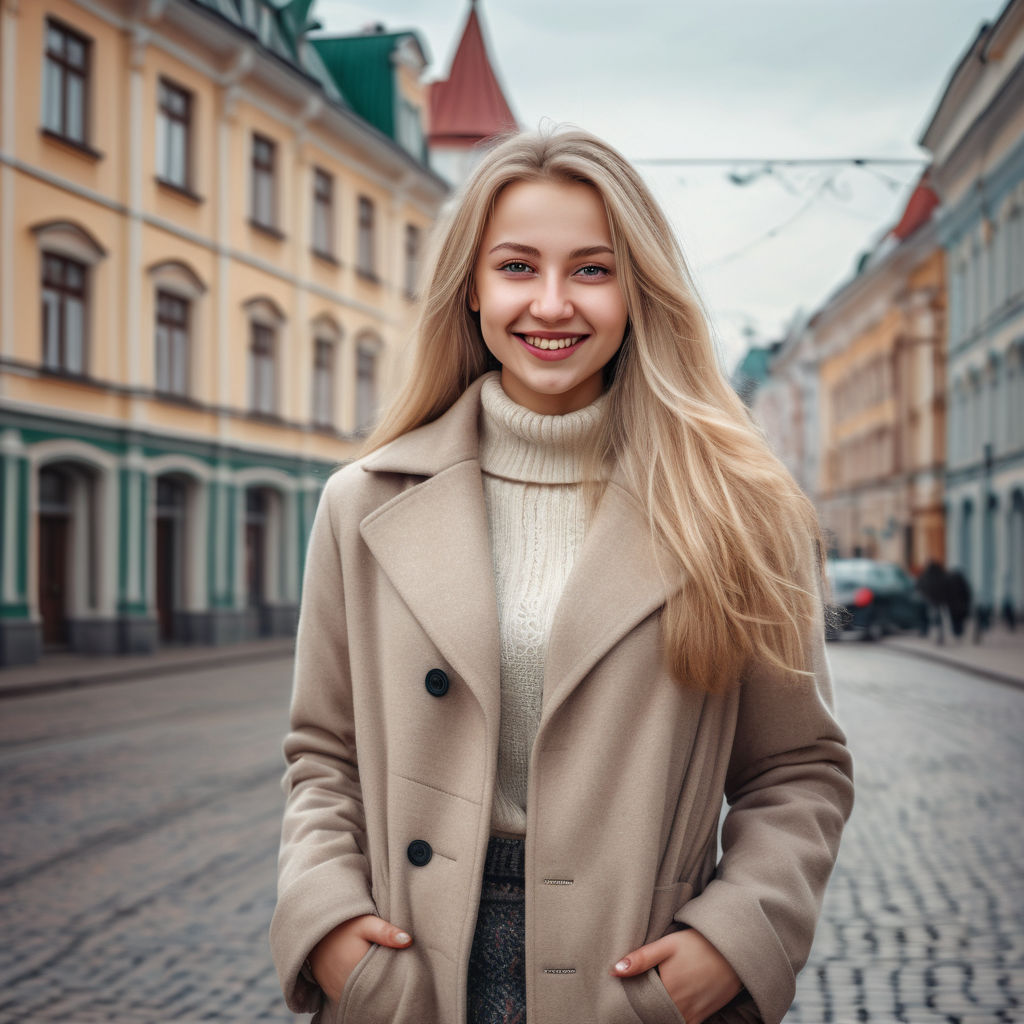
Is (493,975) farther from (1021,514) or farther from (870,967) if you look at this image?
(1021,514)

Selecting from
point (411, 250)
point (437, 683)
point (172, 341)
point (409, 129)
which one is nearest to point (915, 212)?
point (411, 250)

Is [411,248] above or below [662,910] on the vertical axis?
above

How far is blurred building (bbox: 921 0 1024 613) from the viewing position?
29.7 m

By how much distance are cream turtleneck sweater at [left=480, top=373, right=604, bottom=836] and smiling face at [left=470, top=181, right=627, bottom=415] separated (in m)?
0.10

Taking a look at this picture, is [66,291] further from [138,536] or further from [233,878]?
[233,878]

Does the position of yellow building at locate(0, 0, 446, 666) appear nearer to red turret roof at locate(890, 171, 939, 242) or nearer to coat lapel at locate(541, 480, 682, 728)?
coat lapel at locate(541, 480, 682, 728)

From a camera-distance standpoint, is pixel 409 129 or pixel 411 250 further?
pixel 411 250

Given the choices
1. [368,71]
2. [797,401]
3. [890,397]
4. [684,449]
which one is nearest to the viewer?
[684,449]

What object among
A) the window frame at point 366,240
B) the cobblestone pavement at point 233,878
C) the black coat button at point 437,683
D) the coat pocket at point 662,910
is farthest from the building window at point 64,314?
the coat pocket at point 662,910

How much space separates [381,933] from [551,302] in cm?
96

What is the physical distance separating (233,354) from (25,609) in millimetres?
7659

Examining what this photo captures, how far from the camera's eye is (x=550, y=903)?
1873 millimetres

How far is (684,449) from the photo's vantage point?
81.1 inches

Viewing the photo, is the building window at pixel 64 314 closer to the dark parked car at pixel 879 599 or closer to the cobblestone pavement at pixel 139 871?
the cobblestone pavement at pixel 139 871
